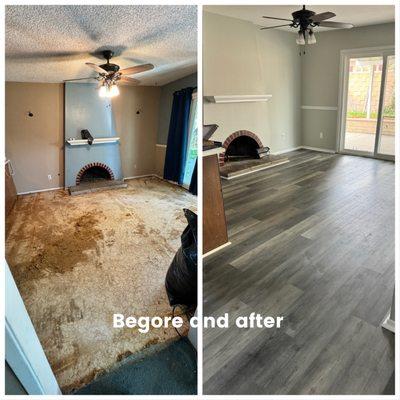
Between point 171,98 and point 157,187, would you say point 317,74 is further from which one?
point 157,187

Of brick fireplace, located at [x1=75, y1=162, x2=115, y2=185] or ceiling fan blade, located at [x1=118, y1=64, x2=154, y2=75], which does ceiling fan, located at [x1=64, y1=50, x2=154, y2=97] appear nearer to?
ceiling fan blade, located at [x1=118, y1=64, x2=154, y2=75]

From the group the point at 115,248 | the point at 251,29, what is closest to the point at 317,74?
the point at 251,29

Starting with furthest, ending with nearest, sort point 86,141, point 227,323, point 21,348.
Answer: point 86,141 < point 227,323 < point 21,348

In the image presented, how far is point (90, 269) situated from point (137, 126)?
390 centimetres

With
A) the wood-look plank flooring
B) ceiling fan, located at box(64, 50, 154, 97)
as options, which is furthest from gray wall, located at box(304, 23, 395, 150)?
ceiling fan, located at box(64, 50, 154, 97)

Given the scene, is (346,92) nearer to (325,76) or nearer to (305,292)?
Result: (325,76)

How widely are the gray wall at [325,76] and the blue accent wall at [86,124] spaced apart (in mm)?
3733

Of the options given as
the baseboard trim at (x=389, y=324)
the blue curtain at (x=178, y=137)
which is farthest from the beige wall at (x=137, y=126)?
the baseboard trim at (x=389, y=324)

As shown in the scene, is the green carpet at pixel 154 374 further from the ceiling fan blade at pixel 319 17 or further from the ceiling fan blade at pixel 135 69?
the ceiling fan blade at pixel 319 17

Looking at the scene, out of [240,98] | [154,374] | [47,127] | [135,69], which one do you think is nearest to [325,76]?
[240,98]

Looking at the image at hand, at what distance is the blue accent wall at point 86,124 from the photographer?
17.6ft

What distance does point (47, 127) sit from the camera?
532 centimetres

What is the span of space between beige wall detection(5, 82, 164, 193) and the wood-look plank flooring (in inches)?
126

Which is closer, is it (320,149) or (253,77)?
(253,77)
